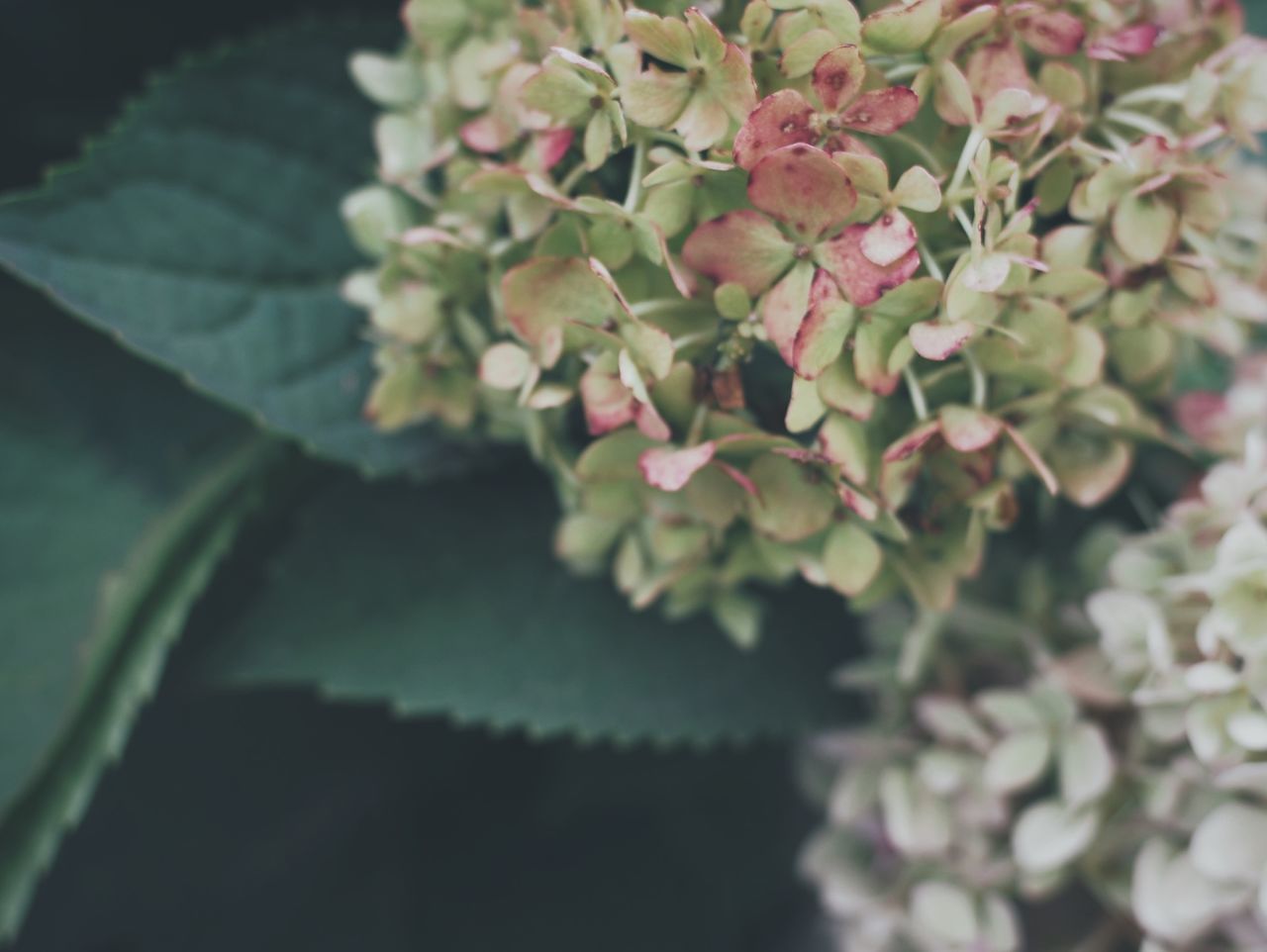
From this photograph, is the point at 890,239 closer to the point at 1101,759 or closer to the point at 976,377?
the point at 976,377

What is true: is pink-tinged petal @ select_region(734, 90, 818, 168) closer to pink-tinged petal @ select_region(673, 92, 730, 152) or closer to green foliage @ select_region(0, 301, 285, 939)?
pink-tinged petal @ select_region(673, 92, 730, 152)

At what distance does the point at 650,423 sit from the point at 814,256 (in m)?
0.06

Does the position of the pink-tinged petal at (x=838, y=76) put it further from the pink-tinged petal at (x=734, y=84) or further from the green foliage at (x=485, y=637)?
the green foliage at (x=485, y=637)

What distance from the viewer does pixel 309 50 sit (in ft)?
1.55

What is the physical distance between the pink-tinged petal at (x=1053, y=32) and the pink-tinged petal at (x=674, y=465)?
141mm

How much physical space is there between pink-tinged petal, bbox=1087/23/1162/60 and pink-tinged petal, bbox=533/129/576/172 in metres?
0.14

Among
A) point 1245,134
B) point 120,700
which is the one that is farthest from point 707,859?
point 1245,134

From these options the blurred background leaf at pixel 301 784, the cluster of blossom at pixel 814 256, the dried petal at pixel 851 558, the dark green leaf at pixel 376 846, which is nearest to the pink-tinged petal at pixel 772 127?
the cluster of blossom at pixel 814 256

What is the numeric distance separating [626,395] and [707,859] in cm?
36

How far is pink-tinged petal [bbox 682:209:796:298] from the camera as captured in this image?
12.1 inches

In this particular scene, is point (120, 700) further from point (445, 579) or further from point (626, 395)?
point (626, 395)

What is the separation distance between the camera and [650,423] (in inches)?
12.1

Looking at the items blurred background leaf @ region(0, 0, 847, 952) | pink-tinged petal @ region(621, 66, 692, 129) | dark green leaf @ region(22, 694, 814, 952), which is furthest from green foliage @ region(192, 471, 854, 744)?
pink-tinged petal @ region(621, 66, 692, 129)

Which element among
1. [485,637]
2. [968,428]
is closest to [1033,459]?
[968,428]
